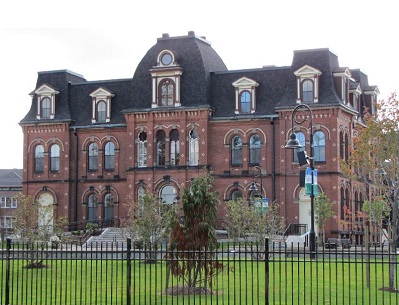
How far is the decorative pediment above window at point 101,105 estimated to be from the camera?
191ft

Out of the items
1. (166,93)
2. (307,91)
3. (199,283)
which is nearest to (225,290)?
(199,283)

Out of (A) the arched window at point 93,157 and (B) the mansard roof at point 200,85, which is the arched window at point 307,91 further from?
(A) the arched window at point 93,157

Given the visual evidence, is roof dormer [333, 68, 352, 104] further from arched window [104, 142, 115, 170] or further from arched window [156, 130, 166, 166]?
arched window [104, 142, 115, 170]

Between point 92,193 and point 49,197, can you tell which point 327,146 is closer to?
point 92,193

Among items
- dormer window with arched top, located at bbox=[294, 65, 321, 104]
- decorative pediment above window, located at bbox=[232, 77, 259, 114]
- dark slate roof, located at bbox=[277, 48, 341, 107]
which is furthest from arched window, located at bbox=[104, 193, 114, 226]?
A: dormer window with arched top, located at bbox=[294, 65, 321, 104]

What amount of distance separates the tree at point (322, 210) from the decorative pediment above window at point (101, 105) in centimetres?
1820

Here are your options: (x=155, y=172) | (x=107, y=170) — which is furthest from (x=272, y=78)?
(x=107, y=170)

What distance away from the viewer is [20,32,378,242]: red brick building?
2037 inches

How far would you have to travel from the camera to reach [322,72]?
51781 millimetres

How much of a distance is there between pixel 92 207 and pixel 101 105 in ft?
24.6

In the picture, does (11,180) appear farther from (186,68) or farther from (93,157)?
(186,68)

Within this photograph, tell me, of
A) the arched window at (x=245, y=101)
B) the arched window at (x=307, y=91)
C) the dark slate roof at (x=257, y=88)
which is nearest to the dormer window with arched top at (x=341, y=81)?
the arched window at (x=307, y=91)

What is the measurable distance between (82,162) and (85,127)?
263 cm

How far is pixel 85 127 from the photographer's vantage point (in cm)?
5850
